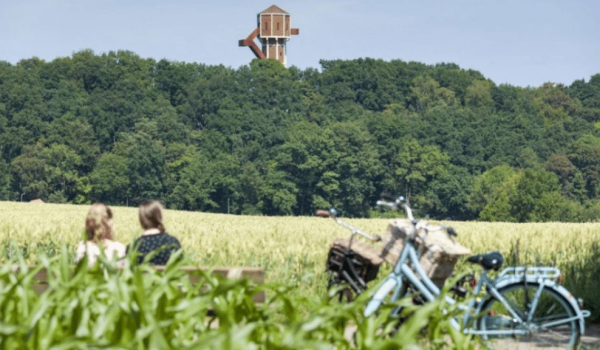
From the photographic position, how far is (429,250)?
267 inches

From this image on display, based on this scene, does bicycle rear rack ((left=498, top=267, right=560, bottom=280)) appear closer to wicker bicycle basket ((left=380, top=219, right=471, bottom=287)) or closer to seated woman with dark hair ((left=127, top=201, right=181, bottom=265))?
wicker bicycle basket ((left=380, top=219, right=471, bottom=287))

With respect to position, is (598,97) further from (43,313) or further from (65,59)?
(43,313)

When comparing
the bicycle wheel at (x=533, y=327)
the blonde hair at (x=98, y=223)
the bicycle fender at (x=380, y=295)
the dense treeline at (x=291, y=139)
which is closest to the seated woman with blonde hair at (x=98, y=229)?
the blonde hair at (x=98, y=223)

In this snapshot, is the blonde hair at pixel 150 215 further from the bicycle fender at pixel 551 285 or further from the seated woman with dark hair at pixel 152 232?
the bicycle fender at pixel 551 285

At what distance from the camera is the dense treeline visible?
314ft

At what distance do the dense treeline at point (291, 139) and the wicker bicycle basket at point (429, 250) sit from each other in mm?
84021

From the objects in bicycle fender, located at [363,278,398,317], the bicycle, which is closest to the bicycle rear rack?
the bicycle

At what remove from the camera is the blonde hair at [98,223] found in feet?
22.3

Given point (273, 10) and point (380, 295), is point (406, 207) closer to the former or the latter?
point (380, 295)

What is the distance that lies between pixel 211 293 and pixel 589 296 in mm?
5719

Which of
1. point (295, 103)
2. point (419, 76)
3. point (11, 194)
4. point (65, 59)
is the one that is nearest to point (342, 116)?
point (295, 103)

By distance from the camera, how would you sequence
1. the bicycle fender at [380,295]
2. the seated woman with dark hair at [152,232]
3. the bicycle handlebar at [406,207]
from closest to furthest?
the bicycle fender at [380,295] → the bicycle handlebar at [406,207] → the seated woman with dark hair at [152,232]

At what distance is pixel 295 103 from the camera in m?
119

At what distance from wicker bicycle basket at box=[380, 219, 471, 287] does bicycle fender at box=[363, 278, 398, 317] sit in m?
0.34
